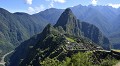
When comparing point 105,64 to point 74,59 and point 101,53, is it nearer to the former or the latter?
point 74,59

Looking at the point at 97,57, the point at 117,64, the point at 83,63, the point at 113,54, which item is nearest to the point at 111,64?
the point at 117,64

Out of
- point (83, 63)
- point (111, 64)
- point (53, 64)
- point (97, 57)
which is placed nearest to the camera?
point (111, 64)

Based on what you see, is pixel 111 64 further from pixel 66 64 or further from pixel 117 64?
pixel 66 64

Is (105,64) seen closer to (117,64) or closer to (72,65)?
(117,64)

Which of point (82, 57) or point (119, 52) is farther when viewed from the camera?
point (119, 52)

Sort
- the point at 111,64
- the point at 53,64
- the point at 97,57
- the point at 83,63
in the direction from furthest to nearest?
the point at 97,57 < the point at 53,64 < the point at 83,63 < the point at 111,64

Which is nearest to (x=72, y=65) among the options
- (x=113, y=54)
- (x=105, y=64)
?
(x=105, y=64)

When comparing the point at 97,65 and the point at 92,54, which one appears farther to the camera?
the point at 92,54
